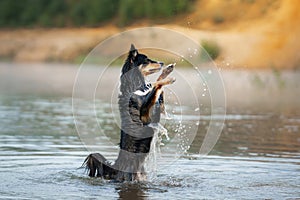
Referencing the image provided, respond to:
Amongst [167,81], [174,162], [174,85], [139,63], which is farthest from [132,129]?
[174,85]

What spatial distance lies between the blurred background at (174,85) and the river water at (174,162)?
19 millimetres

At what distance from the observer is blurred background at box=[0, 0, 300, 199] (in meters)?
11.5

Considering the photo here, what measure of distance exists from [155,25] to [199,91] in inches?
248

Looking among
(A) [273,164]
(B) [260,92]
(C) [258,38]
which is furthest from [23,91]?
(A) [273,164]

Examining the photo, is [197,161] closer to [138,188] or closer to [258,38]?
[138,188]

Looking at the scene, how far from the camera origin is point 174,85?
25.5m

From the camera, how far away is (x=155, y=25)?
32938 millimetres

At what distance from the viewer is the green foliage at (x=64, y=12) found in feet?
126

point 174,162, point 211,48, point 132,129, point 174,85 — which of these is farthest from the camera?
point 211,48

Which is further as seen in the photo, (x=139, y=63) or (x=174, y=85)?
(x=174, y=85)

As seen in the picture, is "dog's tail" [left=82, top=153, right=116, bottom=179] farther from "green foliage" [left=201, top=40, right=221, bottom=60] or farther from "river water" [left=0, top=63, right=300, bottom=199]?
"green foliage" [left=201, top=40, right=221, bottom=60]

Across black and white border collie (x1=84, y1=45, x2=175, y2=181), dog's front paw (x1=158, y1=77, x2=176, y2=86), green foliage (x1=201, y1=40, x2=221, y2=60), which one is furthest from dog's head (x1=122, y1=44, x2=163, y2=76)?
green foliage (x1=201, y1=40, x2=221, y2=60)

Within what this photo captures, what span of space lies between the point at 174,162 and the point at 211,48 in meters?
17.5

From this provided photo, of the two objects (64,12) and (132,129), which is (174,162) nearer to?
(132,129)
